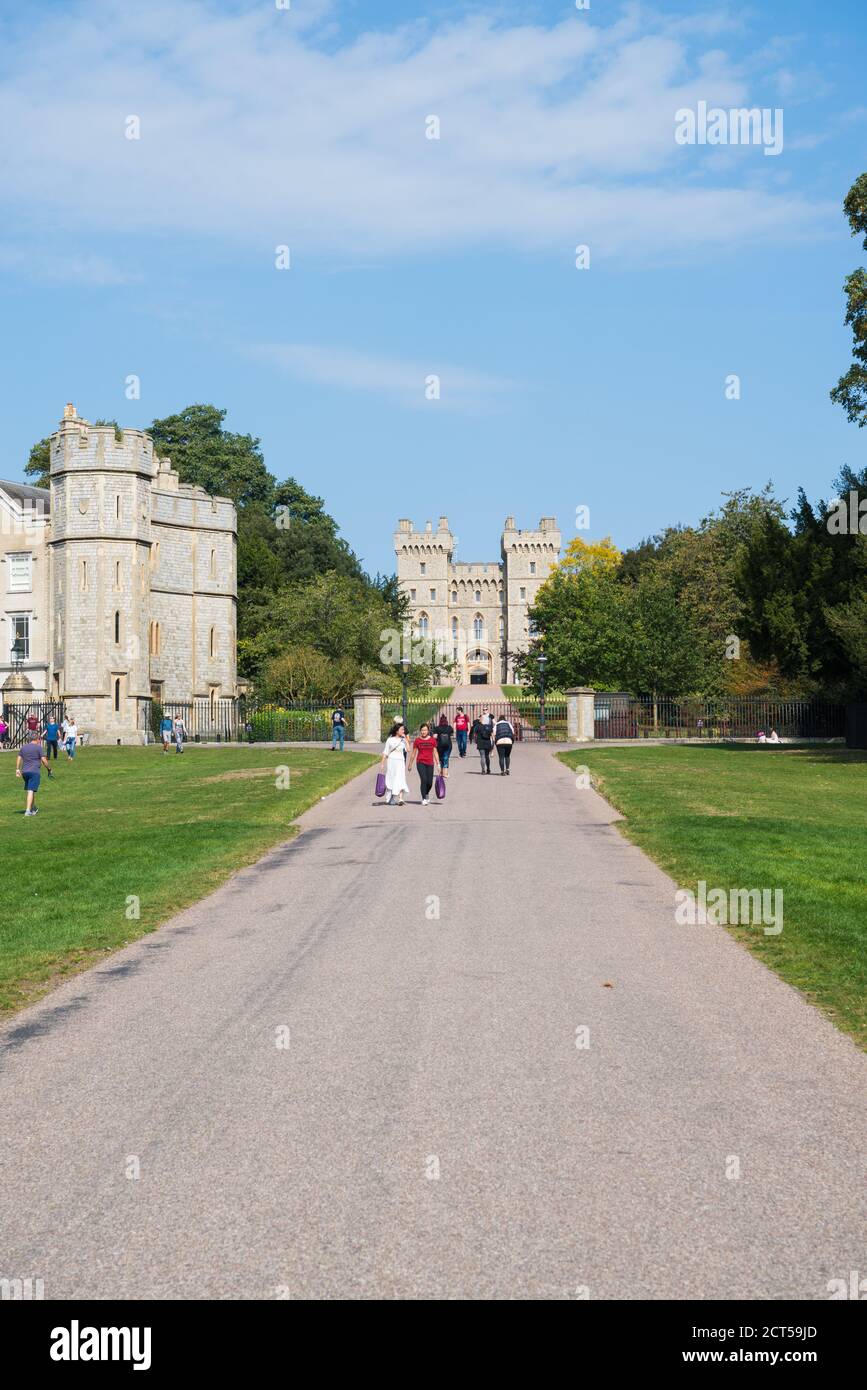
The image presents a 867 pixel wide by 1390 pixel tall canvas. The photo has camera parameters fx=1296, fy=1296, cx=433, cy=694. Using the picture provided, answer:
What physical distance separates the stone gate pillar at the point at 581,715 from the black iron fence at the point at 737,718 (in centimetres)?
146

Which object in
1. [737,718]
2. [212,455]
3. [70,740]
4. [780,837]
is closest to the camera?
[780,837]

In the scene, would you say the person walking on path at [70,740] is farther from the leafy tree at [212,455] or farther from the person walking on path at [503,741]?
the leafy tree at [212,455]

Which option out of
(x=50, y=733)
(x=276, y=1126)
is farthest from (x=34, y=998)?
(x=50, y=733)

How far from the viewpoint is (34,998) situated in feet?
31.9

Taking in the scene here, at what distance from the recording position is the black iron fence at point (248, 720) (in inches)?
2067

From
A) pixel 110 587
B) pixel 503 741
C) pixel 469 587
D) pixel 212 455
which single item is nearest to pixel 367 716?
pixel 503 741

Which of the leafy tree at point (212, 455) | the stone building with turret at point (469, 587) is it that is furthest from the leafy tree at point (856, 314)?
the stone building with turret at point (469, 587)

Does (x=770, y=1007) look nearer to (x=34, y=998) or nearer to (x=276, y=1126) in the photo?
(x=276, y=1126)

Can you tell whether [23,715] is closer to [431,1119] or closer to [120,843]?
[120,843]

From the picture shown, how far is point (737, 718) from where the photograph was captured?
A: 5378cm

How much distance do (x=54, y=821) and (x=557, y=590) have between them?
6078 cm

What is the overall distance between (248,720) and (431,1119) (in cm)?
4881
